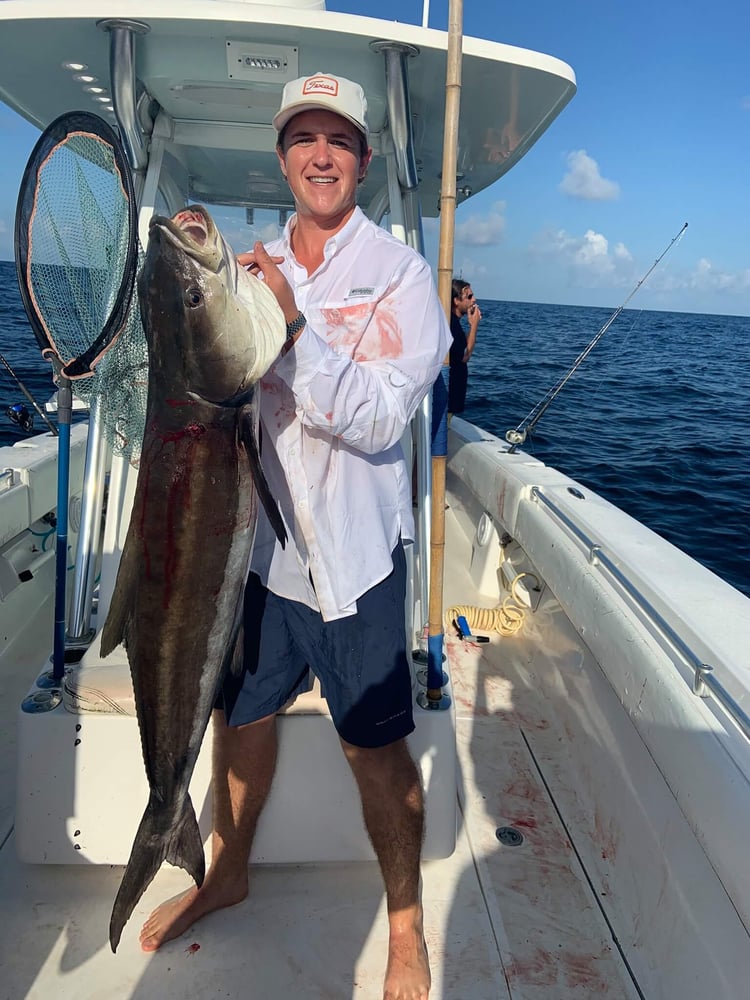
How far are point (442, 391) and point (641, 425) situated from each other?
14.1m

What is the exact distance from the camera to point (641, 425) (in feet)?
51.8

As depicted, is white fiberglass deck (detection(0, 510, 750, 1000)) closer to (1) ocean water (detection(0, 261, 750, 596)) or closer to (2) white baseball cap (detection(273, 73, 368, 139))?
(2) white baseball cap (detection(273, 73, 368, 139))

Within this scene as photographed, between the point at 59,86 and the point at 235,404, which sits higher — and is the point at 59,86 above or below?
above

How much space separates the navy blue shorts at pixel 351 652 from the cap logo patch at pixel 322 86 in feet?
4.50

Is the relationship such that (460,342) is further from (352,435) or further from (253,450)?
(253,450)

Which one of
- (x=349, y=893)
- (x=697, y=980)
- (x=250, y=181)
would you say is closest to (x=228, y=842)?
(x=349, y=893)

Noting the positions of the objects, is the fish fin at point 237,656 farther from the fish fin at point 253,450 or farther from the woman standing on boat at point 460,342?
the woman standing on boat at point 460,342

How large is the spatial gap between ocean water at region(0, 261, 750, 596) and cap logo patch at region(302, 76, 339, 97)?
650 cm

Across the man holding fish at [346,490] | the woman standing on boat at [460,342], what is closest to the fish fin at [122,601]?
the man holding fish at [346,490]

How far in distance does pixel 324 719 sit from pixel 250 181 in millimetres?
3311

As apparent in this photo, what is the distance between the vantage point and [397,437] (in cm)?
189

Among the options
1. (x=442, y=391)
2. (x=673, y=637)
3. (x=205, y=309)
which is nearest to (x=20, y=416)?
(x=442, y=391)

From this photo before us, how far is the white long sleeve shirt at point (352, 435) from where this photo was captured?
1940mm

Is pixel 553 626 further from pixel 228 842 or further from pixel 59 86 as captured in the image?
pixel 59 86
